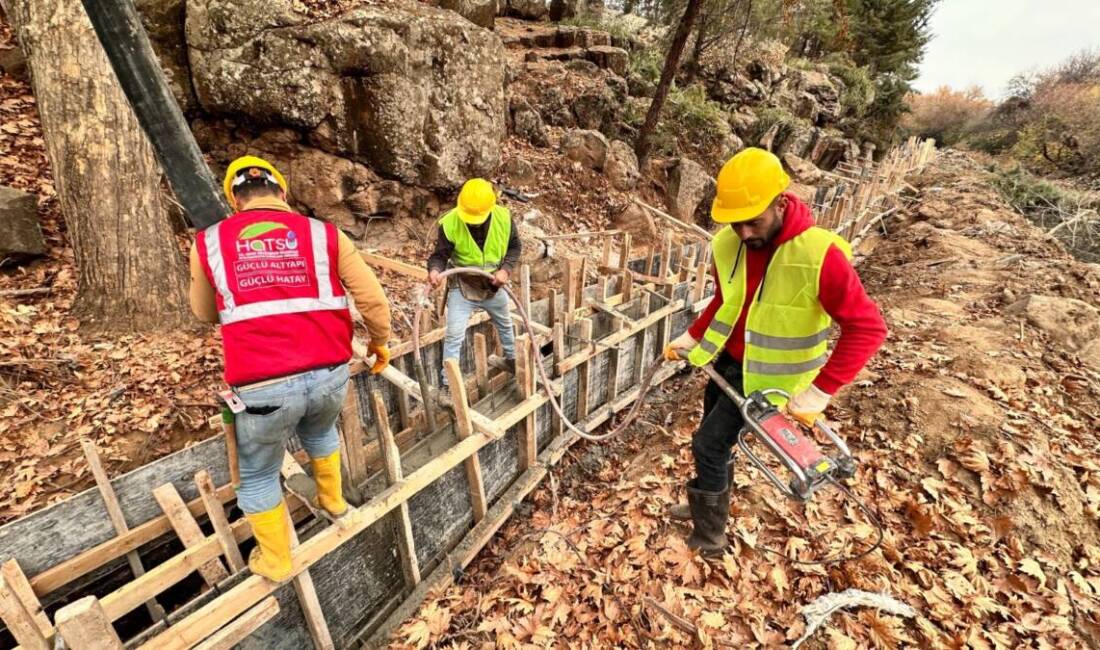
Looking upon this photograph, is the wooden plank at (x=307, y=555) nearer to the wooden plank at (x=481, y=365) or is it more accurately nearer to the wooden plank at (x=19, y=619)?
the wooden plank at (x=19, y=619)

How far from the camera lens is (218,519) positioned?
2730mm

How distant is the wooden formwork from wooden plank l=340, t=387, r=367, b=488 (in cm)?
1

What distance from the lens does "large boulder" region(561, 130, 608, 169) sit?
1202 cm

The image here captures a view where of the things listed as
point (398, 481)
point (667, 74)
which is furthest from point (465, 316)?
point (667, 74)

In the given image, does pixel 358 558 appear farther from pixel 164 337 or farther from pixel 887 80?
pixel 887 80

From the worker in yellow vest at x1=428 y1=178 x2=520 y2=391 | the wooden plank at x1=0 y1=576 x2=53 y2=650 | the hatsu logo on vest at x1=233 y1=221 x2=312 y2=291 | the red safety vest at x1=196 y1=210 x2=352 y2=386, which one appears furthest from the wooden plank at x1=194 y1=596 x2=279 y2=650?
the worker in yellow vest at x1=428 y1=178 x2=520 y2=391

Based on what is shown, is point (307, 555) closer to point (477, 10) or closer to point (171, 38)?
point (171, 38)

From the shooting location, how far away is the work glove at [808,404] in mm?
2553

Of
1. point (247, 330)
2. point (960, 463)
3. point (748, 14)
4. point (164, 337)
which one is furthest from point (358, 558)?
point (748, 14)

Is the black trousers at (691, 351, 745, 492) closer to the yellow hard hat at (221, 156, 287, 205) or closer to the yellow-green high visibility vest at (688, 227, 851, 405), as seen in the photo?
the yellow-green high visibility vest at (688, 227, 851, 405)

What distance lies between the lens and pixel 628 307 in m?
6.36

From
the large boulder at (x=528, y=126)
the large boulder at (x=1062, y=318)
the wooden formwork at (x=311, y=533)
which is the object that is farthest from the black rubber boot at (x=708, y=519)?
the large boulder at (x=528, y=126)

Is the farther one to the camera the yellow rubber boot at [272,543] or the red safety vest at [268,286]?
the yellow rubber boot at [272,543]

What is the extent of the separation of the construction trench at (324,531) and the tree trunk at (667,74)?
7.92 metres
